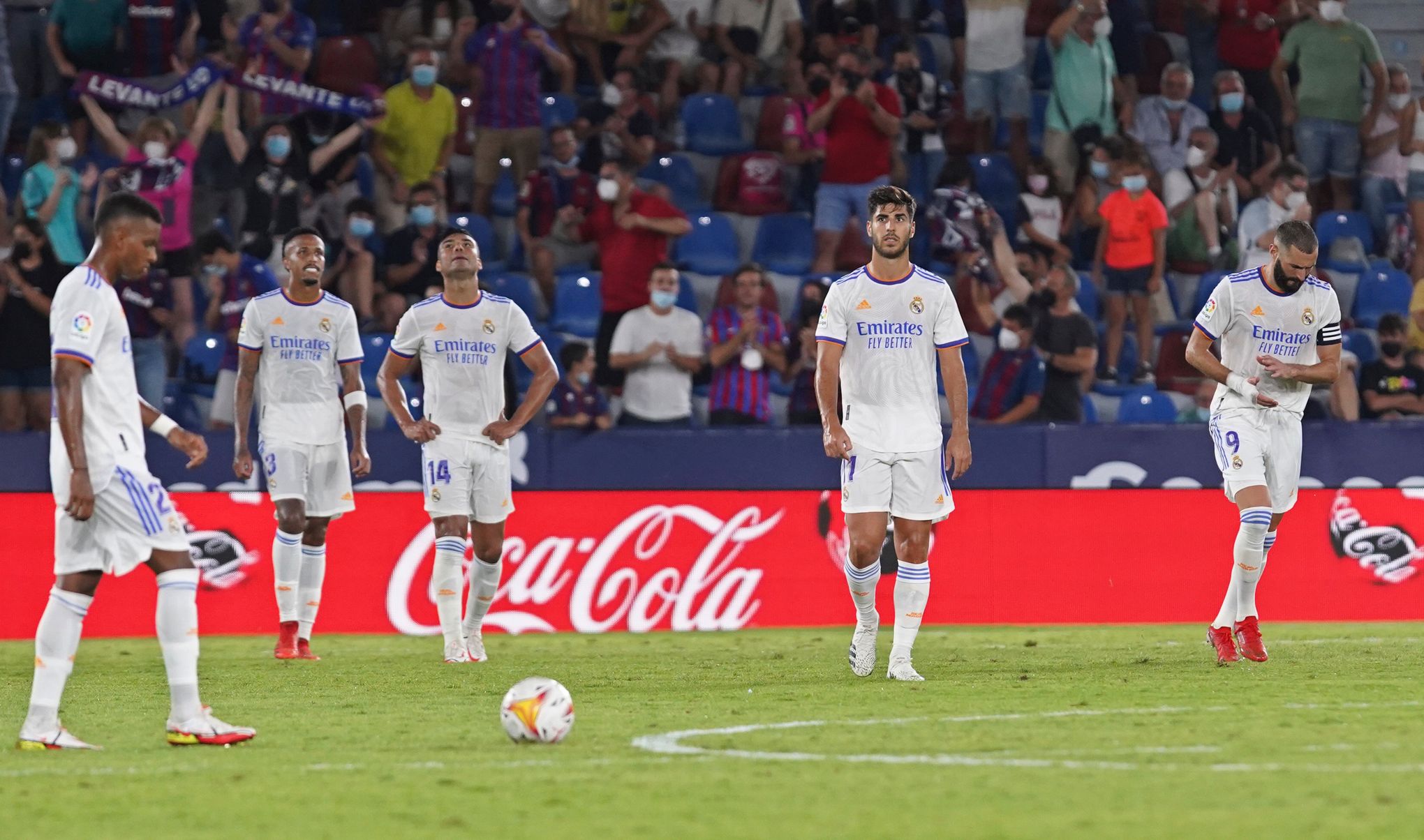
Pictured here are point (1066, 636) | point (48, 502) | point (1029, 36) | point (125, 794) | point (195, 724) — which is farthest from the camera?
point (1029, 36)

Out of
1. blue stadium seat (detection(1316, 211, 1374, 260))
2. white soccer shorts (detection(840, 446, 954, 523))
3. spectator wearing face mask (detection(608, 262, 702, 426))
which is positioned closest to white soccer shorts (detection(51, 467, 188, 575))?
white soccer shorts (detection(840, 446, 954, 523))

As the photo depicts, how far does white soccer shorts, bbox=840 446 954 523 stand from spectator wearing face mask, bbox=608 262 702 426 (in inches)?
241

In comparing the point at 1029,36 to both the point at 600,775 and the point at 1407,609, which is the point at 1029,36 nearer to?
the point at 1407,609

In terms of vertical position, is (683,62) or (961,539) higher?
(683,62)

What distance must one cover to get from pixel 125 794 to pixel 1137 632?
359 inches

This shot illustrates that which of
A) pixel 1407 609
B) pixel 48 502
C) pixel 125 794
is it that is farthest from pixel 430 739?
pixel 1407 609

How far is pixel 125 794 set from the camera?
6.21 metres

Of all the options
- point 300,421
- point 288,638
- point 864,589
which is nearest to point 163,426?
point 864,589

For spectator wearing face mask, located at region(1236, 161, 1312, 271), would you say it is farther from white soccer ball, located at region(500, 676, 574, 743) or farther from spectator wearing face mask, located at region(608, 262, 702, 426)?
white soccer ball, located at region(500, 676, 574, 743)

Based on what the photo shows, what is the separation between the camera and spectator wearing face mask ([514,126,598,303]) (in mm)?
18094

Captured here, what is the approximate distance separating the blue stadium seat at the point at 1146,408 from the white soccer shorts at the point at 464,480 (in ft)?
→ 22.5

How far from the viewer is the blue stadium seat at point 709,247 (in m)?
18.3

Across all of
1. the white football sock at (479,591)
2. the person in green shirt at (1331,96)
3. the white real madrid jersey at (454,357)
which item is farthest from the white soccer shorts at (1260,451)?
the person in green shirt at (1331,96)

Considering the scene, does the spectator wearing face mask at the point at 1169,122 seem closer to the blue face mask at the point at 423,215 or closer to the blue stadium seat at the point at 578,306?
the blue stadium seat at the point at 578,306
